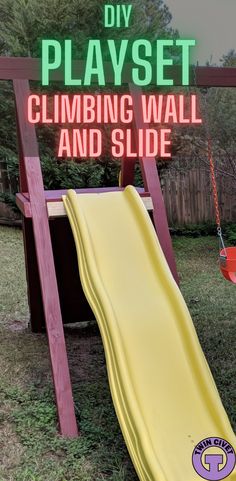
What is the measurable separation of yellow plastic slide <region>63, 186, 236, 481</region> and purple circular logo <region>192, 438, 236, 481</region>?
0.03 m

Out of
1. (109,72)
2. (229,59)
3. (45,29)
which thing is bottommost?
(109,72)

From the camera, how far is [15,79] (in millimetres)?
3826

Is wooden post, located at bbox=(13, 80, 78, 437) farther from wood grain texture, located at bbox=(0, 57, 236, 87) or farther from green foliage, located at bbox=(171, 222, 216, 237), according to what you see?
green foliage, located at bbox=(171, 222, 216, 237)

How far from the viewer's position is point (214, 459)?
2664mm

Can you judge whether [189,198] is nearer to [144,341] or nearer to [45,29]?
[45,29]

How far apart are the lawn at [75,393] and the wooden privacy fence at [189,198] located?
4.44 meters

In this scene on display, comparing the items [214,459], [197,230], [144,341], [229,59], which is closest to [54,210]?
[144,341]

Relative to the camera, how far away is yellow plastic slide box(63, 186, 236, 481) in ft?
8.88

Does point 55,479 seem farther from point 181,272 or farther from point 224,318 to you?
point 181,272

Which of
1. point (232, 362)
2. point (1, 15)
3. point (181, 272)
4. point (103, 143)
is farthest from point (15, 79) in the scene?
point (1, 15)

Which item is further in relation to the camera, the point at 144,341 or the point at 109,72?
the point at 109,72

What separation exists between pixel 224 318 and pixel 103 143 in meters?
6.38

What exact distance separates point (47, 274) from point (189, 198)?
843 centimetres

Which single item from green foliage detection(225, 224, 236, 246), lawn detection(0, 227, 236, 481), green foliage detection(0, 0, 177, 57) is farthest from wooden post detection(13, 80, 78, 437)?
green foliage detection(0, 0, 177, 57)
